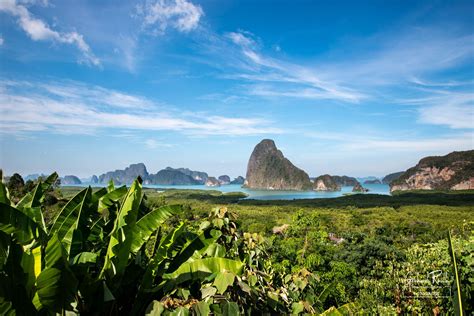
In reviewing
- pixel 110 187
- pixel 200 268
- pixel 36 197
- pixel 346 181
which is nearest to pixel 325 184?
pixel 346 181

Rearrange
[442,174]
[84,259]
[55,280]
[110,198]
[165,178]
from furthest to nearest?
[165,178] → [442,174] → [110,198] → [84,259] → [55,280]

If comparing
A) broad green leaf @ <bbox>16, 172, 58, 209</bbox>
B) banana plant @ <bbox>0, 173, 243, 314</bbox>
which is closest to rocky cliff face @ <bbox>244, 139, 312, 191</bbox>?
broad green leaf @ <bbox>16, 172, 58, 209</bbox>

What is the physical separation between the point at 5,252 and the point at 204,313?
83 centimetres

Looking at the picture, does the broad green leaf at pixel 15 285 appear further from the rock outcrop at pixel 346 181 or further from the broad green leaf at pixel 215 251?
the rock outcrop at pixel 346 181

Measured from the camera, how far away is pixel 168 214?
1.62 meters

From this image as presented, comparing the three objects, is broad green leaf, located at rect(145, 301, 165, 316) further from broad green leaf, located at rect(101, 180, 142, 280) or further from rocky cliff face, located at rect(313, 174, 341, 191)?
rocky cliff face, located at rect(313, 174, 341, 191)

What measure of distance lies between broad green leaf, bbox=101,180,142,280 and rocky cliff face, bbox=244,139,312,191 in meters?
126

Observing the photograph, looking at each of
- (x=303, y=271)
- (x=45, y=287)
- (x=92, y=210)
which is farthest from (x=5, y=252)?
(x=303, y=271)

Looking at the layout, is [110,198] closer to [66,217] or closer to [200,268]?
[66,217]

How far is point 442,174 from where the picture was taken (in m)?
92.6

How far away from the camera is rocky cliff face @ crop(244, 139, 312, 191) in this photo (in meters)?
127

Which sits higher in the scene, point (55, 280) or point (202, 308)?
point (55, 280)

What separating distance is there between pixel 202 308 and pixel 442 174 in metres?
110

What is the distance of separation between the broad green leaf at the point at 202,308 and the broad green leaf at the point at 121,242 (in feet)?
1.55
